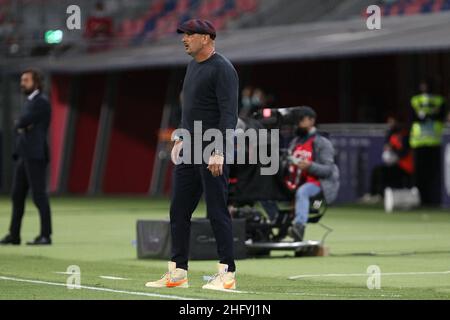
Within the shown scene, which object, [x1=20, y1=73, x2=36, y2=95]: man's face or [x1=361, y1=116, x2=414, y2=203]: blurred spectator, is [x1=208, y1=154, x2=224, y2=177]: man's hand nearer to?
[x1=20, y1=73, x2=36, y2=95]: man's face

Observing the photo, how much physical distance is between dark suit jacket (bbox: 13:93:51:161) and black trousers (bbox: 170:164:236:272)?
→ 6.21 meters

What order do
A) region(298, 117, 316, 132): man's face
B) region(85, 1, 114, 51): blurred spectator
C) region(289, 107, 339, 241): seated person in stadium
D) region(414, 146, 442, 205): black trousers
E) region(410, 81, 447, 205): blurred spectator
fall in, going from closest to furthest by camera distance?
1. region(289, 107, 339, 241): seated person in stadium
2. region(298, 117, 316, 132): man's face
3. region(410, 81, 447, 205): blurred spectator
4. region(414, 146, 442, 205): black trousers
5. region(85, 1, 114, 51): blurred spectator

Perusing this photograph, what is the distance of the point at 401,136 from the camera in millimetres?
28344

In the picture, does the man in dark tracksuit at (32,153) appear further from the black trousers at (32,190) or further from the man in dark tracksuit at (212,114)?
the man in dark tracksuit at (212,114)

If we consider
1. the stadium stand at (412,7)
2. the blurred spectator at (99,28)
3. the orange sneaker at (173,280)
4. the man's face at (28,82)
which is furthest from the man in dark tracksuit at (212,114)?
the blurred spectator at (99,28)

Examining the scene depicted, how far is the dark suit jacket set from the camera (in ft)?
59.5

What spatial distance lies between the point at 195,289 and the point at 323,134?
19.4ft

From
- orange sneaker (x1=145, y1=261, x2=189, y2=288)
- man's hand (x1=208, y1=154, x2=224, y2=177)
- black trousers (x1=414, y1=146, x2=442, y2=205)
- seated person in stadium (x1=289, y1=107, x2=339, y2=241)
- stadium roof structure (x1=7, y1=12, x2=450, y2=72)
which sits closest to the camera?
man's hand (x1=208, y1=154, x2=224, y2=177)

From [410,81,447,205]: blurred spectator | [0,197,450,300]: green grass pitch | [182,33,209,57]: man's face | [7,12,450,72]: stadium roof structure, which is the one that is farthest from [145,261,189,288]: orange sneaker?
[410,81,447,205]: blurred spectator

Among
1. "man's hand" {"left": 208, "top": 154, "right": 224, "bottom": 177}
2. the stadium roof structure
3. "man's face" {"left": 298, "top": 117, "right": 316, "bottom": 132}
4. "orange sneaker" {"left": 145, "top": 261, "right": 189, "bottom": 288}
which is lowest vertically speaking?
"orange sneaker" {"left": 145, "top": 261, "right": 189, "bottom": 288}

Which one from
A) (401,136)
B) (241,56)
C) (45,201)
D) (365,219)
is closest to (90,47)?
(241,56)

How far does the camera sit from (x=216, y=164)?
38.6 feet

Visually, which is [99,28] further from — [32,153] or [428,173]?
[32,153]
